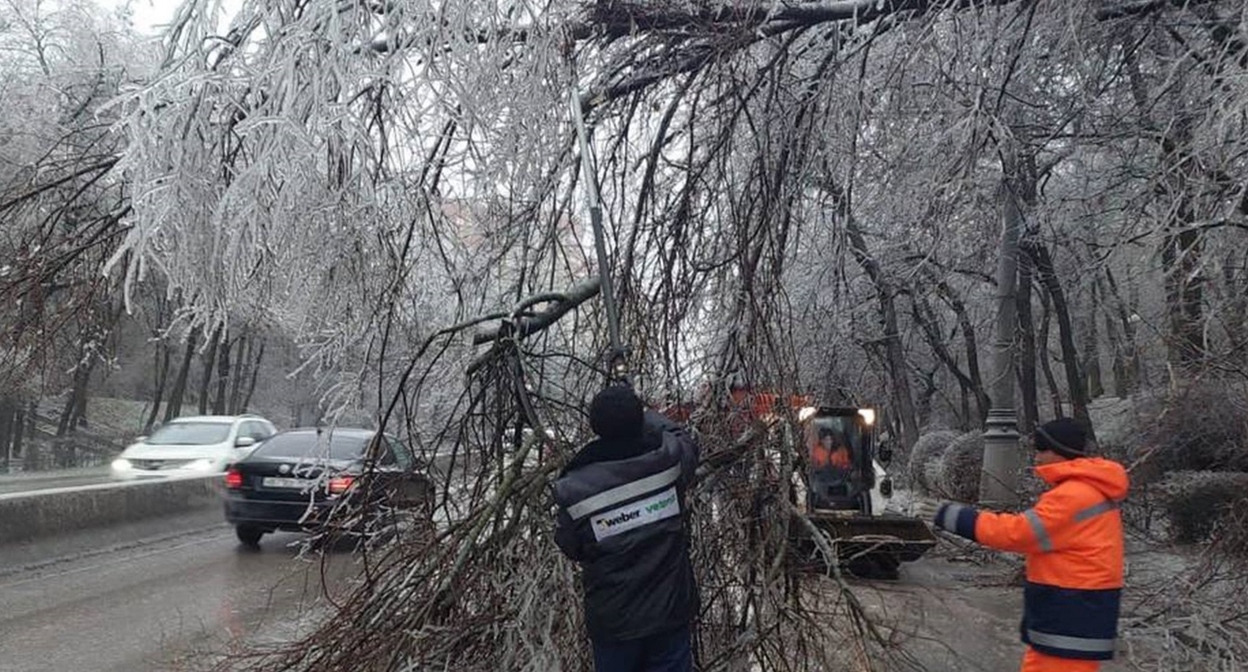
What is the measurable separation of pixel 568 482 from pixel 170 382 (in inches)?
2006

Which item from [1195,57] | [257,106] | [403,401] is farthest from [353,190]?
[1195,57]

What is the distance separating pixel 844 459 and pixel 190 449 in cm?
1009

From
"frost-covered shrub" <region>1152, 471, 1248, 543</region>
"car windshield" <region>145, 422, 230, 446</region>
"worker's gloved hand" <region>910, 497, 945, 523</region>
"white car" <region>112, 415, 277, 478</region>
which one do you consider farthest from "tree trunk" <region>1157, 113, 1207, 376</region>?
"car windshield" <region>145, 422, 230, 446</region>

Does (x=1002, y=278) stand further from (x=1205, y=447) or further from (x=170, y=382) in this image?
(x=170, y=382)

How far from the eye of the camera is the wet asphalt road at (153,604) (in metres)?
6.80

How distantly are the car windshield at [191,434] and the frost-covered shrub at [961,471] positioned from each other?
12164 mm

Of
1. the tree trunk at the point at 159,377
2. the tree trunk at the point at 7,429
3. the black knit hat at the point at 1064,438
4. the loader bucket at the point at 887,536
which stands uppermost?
the tree trunk at the point at 159,377

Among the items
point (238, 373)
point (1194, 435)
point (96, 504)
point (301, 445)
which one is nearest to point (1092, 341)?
point (1194, 435)

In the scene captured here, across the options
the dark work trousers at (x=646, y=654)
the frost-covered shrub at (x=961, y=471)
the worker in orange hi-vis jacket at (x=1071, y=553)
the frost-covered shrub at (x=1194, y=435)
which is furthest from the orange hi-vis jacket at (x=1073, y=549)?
the frost-covered shrub at (x=961, y=471)

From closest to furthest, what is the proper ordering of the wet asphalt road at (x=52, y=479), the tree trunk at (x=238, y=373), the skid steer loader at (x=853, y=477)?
the skid steer loader at (x=853, y=477)
the wet asphalt road at (x=52, y=479)
the tree trunk at (x=238, y=373)

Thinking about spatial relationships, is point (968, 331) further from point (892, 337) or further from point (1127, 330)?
point (892, 337)

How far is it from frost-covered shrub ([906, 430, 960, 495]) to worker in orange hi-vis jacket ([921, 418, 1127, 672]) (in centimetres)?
1479

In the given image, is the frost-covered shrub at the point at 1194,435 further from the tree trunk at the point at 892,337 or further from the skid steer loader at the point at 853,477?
the tree trunk at the point at 892,337

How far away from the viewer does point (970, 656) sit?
742cm
